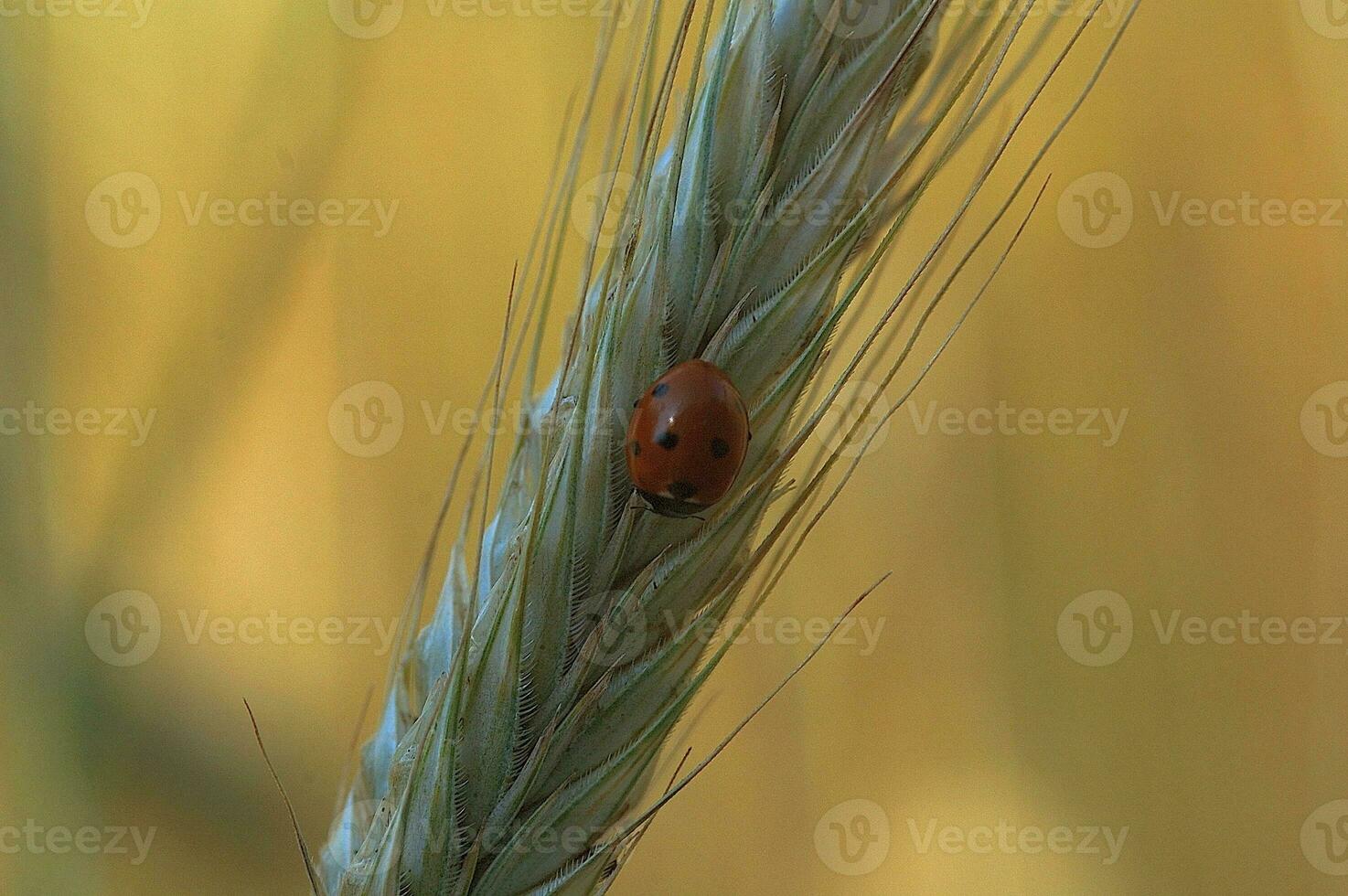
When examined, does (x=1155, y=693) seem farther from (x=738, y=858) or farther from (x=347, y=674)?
(x=347, y=674)

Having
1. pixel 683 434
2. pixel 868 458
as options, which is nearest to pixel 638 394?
pixel 683 434

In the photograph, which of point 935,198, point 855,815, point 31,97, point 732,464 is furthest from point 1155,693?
point 31,97

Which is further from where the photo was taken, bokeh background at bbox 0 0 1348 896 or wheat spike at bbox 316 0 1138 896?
bokeh background at bbox 0 0 1348 896

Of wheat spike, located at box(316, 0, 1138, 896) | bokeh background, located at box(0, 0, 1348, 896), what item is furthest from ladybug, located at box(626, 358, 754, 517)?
bokeh background, located at box(0, 0, 1348, 896)

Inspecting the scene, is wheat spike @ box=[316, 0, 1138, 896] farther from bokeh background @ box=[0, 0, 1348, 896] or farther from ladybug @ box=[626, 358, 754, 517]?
bokeh background @ box=[0, 0, 1348, 896]

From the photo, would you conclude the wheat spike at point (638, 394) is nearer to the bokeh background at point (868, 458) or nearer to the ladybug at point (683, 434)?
the ladybug at point (683, 434)

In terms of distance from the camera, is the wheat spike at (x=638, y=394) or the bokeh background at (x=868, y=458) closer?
the wheat spike at (x=638, y=394)

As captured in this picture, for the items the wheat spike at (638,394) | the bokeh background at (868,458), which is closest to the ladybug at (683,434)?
the wheat spike at (638,394)
